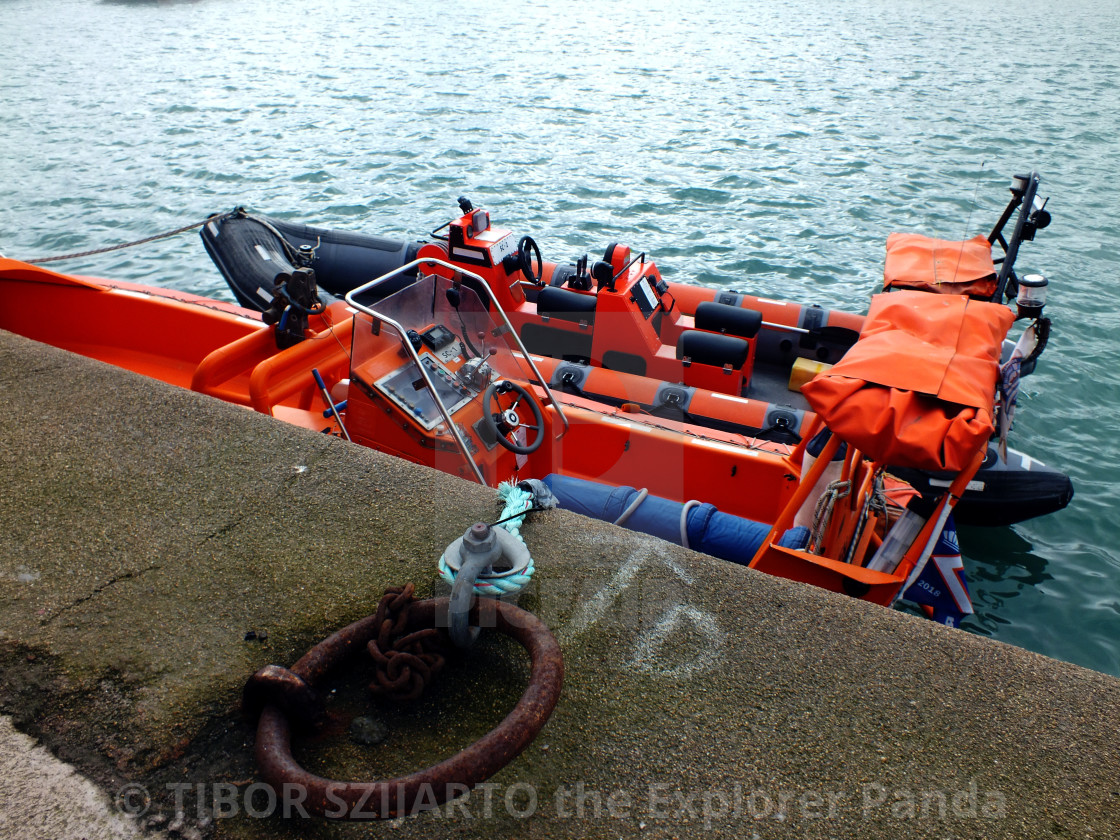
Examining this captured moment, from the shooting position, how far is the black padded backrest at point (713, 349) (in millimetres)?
5992

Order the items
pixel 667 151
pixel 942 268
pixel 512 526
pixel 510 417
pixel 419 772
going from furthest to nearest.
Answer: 1. pixel 667 151
2. pixel 942 268
3. pixel 510 417
4. pixel 512 526
5. pixel 419 772

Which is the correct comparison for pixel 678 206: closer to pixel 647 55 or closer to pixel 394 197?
pixel 394 197

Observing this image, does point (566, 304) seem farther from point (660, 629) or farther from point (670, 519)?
point (660, 629)

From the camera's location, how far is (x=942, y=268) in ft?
14.8

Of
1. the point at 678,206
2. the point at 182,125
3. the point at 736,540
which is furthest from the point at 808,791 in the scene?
the point at 182,125

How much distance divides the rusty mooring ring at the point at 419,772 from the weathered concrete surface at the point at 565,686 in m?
0.14

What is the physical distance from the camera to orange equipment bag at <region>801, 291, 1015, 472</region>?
9.55 ft

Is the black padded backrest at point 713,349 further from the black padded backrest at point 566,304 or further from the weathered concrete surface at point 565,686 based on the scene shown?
the weathered concrete surface at point 565,686

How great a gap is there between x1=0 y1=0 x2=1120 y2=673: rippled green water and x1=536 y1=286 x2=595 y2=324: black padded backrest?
3644 millimetres

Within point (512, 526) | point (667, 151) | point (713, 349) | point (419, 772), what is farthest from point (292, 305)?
point (667, 151)

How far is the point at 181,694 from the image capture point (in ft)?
6.12

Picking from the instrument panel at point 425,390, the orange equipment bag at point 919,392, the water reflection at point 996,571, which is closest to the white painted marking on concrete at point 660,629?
the orange equipment bag at point 919,392

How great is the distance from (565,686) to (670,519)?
210 cm

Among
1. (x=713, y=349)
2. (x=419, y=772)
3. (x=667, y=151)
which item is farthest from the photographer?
(x=667, y=151)
